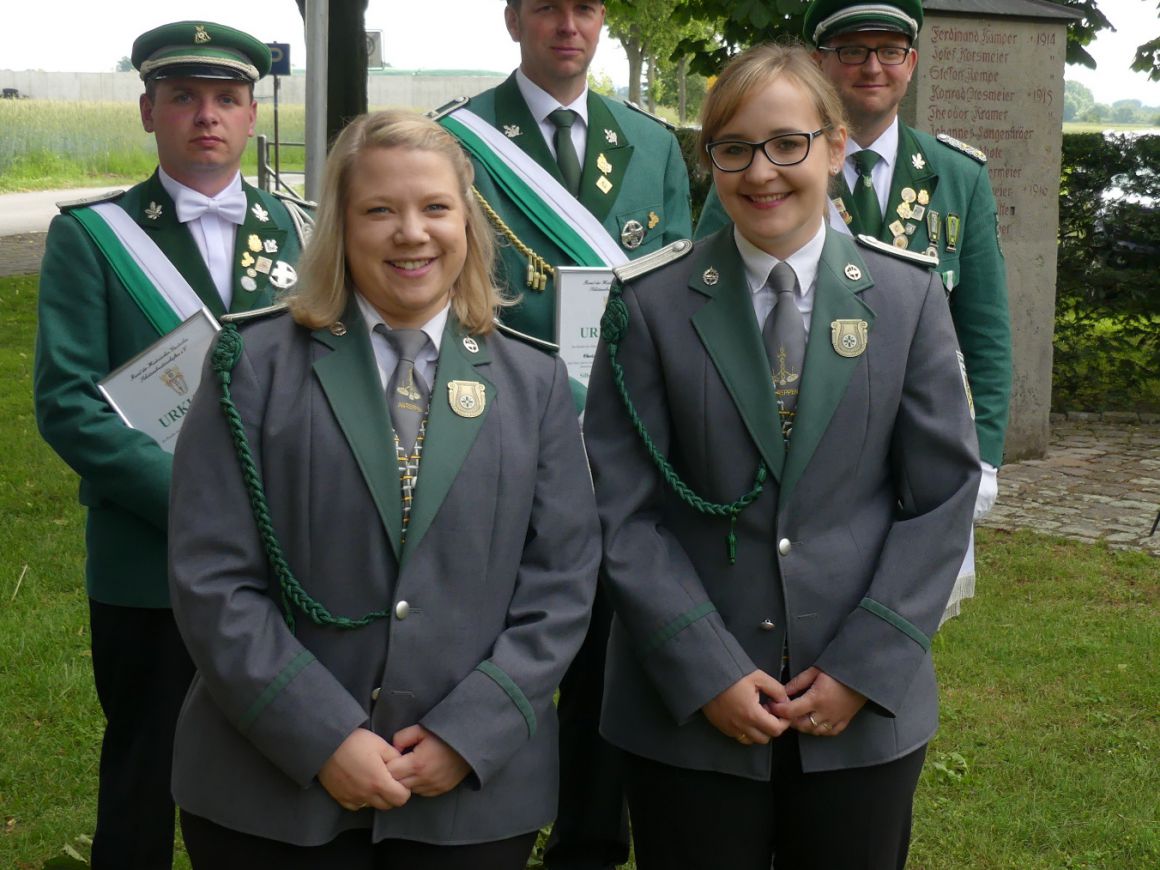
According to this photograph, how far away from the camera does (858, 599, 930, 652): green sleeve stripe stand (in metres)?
2.37

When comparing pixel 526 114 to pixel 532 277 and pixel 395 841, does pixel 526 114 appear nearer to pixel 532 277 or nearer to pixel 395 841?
pixel 532 277

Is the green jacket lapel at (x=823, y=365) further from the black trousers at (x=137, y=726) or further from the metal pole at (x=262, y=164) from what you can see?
the metal pole at (x=262, y=164)

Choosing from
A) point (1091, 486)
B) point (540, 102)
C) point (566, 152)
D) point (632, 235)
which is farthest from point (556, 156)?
point (1091, 486)

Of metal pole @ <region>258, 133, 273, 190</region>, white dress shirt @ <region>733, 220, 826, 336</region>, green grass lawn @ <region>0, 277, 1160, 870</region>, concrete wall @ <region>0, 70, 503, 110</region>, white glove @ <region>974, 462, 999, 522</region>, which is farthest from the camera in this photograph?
concrete wall @ <region>0, 70, 503, 110</region>

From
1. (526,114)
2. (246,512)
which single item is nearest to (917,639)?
(246,512)

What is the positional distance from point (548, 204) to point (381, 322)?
992 mm

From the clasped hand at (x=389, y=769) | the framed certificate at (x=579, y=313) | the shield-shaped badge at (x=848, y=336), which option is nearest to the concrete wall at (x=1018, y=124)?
the framed certificate at (x=579, y=313)

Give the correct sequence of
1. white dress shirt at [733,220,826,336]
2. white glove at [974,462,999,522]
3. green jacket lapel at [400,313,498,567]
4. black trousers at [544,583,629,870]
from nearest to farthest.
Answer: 1. green jacket lapel at [400,313,498,567]
2. white dress shirt at [733,220,826,336]
3. white glove at [974,462,999,522]
4. black trousers at [544,583,629,870]

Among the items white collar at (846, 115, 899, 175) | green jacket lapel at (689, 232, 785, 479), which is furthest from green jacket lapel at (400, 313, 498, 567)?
white collar at (846, 115, 899, 175)

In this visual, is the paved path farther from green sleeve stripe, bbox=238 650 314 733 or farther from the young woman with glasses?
green sleeve stripe, bbox=238 650 314 733

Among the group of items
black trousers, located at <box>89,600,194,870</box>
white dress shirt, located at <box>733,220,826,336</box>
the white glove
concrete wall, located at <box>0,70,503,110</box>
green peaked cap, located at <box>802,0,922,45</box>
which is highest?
concrete wall, located at <box>0,70,503,110</box>

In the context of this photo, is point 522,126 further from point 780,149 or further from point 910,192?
point 780,149

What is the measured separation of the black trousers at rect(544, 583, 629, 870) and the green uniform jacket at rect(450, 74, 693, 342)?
2.81ft

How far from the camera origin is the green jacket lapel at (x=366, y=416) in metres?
2.27
